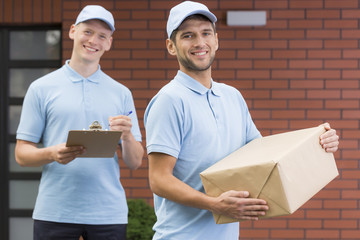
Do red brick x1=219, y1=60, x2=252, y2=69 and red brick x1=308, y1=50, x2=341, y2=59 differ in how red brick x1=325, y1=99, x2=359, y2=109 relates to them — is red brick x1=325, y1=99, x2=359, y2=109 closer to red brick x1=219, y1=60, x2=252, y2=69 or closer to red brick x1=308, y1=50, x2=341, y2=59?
red brick x1=308, y1=50, x2=341, y2=59

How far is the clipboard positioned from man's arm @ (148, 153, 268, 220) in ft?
1.66

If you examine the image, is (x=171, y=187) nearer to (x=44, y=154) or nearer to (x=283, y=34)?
(x=44, y=154)

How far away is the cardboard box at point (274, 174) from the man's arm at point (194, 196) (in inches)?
1.1

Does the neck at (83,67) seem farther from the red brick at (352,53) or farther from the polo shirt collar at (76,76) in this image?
the red brick at (352,53)

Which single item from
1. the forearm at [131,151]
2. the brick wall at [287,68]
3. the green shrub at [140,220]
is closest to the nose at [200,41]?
the forearm at [131,151]

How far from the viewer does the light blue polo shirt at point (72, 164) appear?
263 cm

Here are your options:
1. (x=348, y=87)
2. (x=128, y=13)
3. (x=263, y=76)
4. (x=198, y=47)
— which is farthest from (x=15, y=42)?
(x=198, y=47)

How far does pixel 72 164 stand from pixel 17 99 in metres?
2.61

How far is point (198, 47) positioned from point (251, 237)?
10.2 ft

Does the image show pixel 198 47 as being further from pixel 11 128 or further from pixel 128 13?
pixel 11 128

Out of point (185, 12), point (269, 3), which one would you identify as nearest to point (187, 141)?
point (185, 12)

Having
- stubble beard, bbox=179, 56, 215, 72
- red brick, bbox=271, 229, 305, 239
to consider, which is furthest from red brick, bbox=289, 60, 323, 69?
stubble beard, bbox=179, 56, 215, 72

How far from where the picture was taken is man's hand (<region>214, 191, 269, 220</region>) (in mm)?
1744

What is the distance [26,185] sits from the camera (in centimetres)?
502
